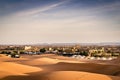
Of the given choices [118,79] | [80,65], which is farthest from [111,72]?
[118,79]

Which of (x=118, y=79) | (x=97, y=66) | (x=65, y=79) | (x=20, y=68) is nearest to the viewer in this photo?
(x=65, y=79)

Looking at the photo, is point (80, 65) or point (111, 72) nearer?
point (111, 72)

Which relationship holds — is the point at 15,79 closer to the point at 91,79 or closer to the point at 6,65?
the point at 91,79

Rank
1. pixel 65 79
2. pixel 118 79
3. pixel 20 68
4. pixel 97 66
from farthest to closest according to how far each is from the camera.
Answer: pixel 97 66
pixel 20 68
pixel 118 79
pixel 65 79

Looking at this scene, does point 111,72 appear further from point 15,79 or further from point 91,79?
point 15,79

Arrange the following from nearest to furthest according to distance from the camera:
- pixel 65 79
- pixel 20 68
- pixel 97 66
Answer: pixel 65 79, pixel 20 68, pixel 97 66

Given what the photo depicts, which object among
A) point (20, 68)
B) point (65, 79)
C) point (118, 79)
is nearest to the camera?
point (65, 79)

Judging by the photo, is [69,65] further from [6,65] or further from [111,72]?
[6,65]

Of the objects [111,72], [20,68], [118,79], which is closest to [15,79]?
[118,79]

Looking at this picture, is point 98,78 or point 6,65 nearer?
point 98,78
